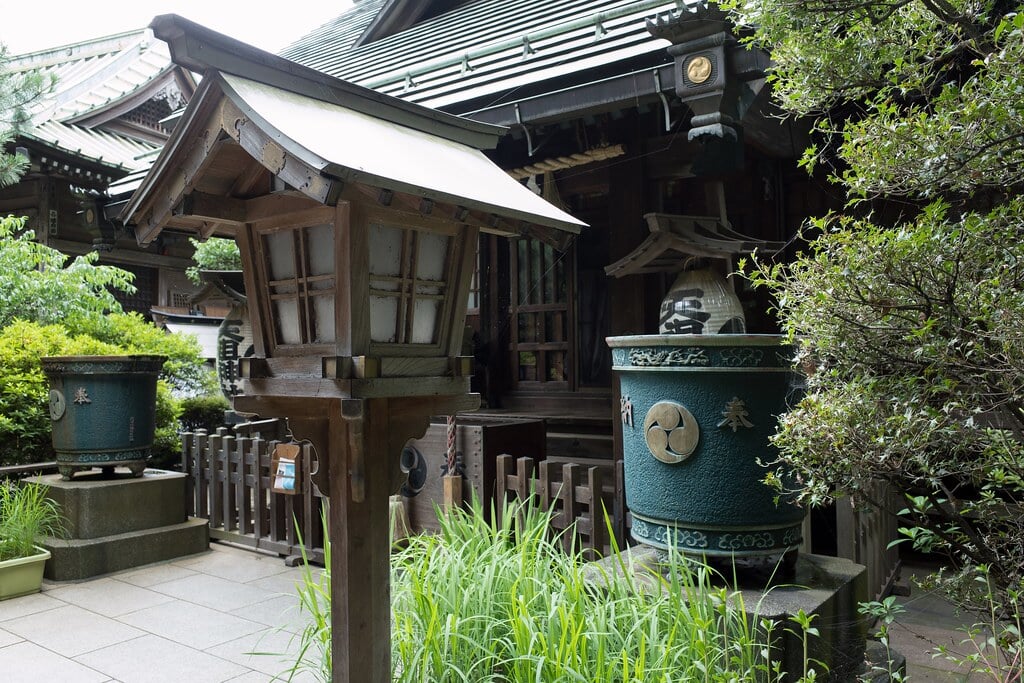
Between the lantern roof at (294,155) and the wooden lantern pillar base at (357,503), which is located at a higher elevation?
the lantern roof at (294,155)

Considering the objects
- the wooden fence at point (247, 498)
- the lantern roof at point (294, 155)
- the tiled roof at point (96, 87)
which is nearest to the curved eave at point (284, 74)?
the lantern roof at point (294, 155)

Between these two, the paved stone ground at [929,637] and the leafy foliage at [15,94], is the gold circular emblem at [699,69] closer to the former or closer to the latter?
the paved stone ground at [929,637]

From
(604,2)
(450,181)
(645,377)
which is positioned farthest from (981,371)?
(604,2)

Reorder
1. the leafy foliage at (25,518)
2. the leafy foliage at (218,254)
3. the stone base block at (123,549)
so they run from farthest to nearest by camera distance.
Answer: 1. the leafy foliage at (218,254)
2. the stone base block at (123,549)
3. the leafy foliage at (25,518)

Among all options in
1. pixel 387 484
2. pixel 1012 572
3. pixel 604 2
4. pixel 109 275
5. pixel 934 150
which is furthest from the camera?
pixel 109 275

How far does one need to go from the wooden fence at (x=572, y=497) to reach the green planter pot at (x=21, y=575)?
11.5 feet

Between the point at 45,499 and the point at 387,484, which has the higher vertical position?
the point at 387,484

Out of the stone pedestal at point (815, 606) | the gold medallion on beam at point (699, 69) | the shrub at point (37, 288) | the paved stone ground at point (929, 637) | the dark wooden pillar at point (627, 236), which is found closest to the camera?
the stone pedestal at point (815, 606)

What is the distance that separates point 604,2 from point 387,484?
6.71m

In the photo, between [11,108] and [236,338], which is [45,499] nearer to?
[236,338]

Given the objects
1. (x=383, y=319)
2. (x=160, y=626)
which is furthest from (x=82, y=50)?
(x=383, y=319)

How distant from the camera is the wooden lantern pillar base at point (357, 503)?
105 inches

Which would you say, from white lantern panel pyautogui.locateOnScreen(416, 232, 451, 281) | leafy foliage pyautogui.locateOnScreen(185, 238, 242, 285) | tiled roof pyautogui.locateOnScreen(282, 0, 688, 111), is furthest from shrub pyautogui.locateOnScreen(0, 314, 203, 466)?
white lantern panel pyautogui.locateOnScreen(416, 232, 451, 281)

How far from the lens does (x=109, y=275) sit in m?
9.27
